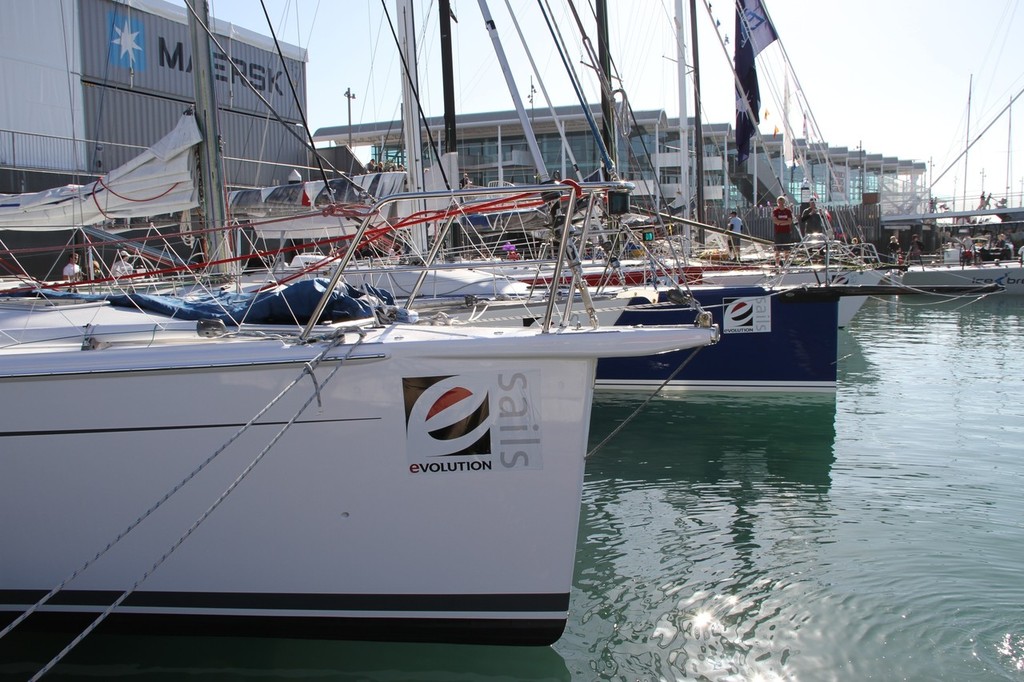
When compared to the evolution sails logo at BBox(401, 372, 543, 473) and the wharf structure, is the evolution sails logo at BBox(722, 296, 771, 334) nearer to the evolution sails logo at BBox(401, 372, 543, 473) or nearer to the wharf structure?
the evolution sails logo at BBox(401, 372, 543, 473)

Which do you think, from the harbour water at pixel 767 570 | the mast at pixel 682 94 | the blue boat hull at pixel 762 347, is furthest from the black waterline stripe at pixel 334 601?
the mast at pixel 682 94

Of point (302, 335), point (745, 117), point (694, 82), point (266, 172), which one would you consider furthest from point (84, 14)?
point (302, 335)

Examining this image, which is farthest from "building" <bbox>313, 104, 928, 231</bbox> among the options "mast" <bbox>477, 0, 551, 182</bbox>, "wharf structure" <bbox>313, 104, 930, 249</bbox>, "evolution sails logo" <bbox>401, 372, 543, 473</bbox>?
"evolution sails logo" <bbox>401, 372, 543, 473</bbox>

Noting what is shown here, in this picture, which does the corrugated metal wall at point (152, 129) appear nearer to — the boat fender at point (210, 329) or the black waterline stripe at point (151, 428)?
the boat fender at point (210, 329)

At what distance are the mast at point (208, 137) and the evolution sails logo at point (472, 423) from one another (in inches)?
132

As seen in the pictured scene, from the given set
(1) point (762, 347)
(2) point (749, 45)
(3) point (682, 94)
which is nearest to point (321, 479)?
(1) point (762, 347)

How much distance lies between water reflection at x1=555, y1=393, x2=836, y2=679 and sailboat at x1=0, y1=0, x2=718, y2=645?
0.61 metres

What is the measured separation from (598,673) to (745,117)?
11627 millimetres

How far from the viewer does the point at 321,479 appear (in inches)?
137

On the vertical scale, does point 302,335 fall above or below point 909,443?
above

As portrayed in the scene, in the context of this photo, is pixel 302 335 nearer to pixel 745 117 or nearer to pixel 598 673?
pixel 598 673

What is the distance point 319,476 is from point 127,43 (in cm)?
2056

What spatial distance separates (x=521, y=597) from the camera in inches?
140

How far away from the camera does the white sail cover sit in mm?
6418
